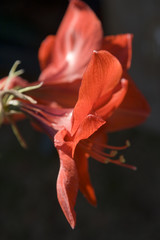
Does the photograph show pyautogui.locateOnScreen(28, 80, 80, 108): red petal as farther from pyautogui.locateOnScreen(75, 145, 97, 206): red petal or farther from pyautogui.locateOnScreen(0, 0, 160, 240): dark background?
pyautogui.locateOnScreen(0, 0, 160, 240): dark background

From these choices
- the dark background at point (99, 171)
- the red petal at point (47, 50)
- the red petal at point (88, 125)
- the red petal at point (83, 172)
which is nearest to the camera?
the red petal at point (88, 125)

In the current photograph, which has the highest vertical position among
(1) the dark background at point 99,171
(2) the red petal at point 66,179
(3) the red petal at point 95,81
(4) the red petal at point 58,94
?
(3) the red petal at point 95,81

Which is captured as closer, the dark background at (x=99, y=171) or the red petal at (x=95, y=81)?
the red petal at (x=95, y=81)

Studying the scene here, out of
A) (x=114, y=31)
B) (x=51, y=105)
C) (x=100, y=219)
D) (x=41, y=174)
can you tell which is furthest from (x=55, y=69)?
(x=114, y=31)

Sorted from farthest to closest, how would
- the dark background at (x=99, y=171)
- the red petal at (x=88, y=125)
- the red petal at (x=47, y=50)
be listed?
the dark background at (x=99, y=171) < the red petal at (x=47, y=50) < the red petal at (x=88, y=125)

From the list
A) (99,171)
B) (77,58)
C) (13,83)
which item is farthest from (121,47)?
(99,171)

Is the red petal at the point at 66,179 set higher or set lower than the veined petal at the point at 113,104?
lower

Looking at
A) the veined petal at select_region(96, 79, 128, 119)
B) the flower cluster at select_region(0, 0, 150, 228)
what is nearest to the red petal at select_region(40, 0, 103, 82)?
the flower cluster at select_region(0, 0, 150, 228)

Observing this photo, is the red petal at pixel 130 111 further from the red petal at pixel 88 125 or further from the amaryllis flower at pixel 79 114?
the red petal at pixel 88 125

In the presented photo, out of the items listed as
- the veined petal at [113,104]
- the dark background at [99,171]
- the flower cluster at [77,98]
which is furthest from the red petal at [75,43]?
the dark background at [99,171]
